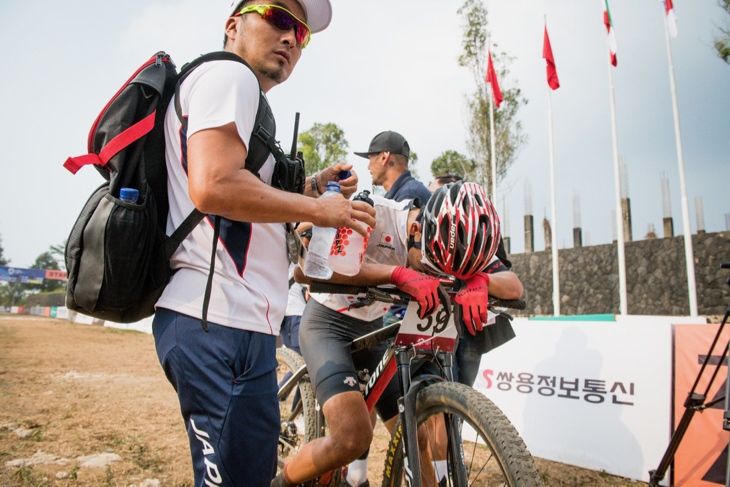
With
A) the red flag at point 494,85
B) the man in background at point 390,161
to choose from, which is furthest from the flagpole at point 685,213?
the man in background at point 390,161

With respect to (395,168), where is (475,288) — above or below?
below

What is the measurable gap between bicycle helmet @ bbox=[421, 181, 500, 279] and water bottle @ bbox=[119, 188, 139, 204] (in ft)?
4.27

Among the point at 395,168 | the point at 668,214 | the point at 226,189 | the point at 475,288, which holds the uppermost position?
the point at 668,214

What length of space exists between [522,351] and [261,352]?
427cm

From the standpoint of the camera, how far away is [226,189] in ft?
3.95

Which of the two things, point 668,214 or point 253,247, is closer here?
point 253,247

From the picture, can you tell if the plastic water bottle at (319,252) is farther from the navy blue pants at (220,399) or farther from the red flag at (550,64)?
the red flag at (550,64)

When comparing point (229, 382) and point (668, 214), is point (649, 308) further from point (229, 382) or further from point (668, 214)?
point (229, 382)

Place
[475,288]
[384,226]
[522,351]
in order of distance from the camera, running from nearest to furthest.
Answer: [475,288], [384,226], [522,351]

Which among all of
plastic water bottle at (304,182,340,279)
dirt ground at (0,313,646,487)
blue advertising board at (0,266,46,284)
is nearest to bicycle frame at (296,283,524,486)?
plastic water bottle at (304,182,340,279)

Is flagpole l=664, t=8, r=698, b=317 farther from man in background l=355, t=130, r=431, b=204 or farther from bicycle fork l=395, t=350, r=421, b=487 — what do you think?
bicycle fork l=395, t=350, r=421, b=487

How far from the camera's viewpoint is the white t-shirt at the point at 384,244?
2621 mm

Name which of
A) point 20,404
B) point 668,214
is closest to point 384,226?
point 20,404

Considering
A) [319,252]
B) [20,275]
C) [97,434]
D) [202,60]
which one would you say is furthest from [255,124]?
[20,275]
